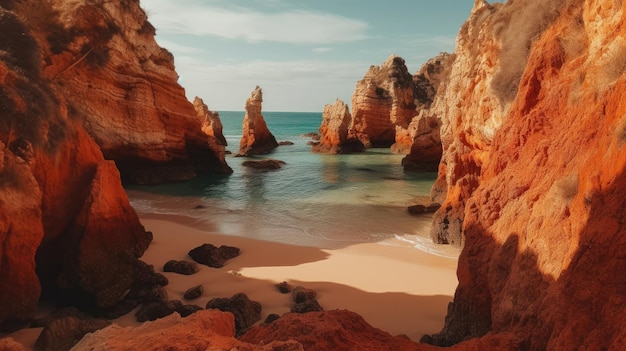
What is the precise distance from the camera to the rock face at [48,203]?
650 centimetres

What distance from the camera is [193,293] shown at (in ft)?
26.5

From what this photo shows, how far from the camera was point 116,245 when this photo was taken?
8867 mm

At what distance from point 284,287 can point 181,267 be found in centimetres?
266

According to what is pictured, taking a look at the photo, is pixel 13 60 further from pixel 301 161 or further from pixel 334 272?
pixel 301 161

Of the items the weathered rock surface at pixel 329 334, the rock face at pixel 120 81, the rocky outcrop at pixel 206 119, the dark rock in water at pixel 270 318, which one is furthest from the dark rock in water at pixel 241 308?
the rocky outcrop at pixel 206 119

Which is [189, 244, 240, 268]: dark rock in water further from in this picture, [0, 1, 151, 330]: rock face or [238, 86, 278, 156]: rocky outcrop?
[238, 86, 278, 156]: rocky outcrop

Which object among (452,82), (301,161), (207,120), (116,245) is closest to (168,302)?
(116,245)

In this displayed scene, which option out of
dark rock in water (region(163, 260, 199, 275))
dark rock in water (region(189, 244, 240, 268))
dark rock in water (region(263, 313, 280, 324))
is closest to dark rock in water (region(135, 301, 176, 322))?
dark rock in water (region(263, 313, 280, 324))

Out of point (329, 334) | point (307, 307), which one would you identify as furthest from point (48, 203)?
point (329, 334)

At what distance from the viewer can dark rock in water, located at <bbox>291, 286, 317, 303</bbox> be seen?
788cm

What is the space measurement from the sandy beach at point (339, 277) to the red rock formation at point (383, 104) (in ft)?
117

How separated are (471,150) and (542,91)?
6.10 meters

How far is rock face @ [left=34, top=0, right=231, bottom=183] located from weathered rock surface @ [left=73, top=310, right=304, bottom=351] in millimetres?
19093

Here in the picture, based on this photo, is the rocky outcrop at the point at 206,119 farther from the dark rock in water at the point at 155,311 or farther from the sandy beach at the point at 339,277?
the dark rock in water at the point at 155,311
